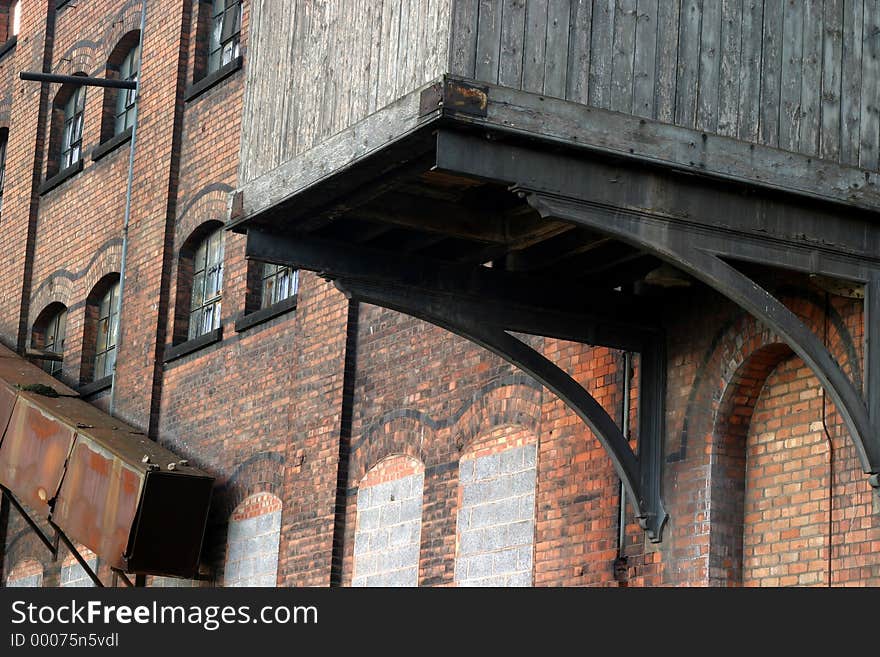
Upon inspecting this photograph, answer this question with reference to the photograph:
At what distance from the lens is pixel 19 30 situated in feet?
72.0

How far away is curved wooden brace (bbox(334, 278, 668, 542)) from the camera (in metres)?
9.97

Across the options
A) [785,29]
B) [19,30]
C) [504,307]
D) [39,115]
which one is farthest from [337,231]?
[19,30]

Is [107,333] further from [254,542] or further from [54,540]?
[254,542]

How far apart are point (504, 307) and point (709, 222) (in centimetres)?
184

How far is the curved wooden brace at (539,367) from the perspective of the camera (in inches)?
392

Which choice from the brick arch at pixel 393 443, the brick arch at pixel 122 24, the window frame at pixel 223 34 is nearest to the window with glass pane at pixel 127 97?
the brick arch at pixel 122 24

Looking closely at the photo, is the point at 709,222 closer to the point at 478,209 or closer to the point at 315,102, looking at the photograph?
the point at 478,209

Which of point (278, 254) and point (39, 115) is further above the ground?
point (39, 115)

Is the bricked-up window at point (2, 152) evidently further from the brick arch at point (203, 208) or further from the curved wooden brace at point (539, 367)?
the curved wooden brace at point (539, 367)

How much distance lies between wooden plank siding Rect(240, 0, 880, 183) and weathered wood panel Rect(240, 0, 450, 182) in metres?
0.01

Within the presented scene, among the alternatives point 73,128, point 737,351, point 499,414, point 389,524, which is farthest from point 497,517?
point 73,128

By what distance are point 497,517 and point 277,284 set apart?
4.36m

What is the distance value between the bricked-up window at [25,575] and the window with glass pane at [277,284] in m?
4.81
